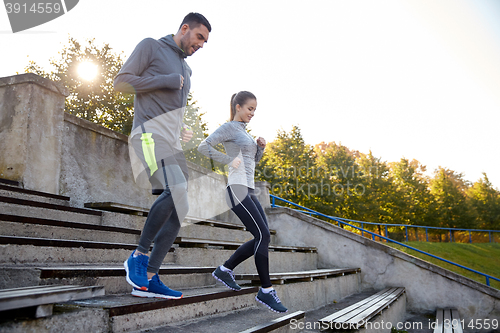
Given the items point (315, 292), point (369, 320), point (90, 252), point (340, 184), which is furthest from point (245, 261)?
point (340, 184)

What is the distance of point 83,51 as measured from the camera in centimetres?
2675

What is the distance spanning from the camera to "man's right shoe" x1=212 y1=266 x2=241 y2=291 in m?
3.24

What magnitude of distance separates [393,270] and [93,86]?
2482 cm

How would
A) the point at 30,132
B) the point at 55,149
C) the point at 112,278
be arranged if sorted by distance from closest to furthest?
the point at 112,278 → the point at 30,132 → the point at 55,149

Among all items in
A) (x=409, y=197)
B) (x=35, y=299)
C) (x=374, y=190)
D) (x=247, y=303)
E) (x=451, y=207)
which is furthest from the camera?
(x=451, y=207)

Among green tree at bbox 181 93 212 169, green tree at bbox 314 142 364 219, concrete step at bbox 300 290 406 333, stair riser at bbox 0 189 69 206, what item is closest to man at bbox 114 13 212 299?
concrete step at bbox 300 290 406 333

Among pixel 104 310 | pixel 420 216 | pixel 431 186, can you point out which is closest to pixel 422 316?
pixel 104 310

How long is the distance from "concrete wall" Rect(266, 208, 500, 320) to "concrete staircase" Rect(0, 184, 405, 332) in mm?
2587

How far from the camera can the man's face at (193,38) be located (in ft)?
8.42

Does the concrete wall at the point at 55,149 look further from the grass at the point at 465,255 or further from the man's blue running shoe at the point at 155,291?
the grass at the point at 465,255

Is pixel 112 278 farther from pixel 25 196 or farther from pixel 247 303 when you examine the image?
pixel 25 196

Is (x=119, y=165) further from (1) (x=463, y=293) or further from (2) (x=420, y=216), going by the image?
(2) (x=420, y=216)

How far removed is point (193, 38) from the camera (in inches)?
102

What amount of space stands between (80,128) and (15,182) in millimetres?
1364
